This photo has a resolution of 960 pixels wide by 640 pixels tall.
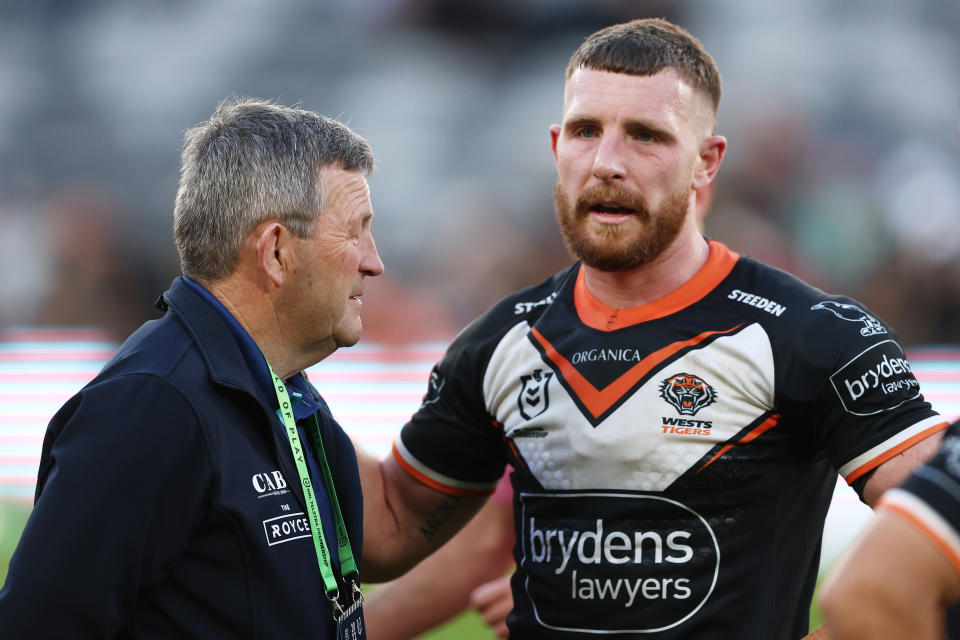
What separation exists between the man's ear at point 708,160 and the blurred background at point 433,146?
15.8ft

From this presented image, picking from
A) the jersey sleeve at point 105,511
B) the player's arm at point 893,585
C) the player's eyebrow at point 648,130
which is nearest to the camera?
the player's arm at point 893,585

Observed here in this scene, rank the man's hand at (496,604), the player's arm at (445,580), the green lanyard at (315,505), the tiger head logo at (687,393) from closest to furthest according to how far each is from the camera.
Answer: the green lanyard at (315,505) < the tiger head logo at (687,393) < the man's hand at (496,604) < the player's arm at (445,580)

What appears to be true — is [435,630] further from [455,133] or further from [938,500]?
[455,133]

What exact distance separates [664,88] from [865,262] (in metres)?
7.48

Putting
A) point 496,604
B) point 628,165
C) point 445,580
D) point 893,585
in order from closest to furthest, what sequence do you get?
point 893,585 → point 628,165 → point 496,604 → point 445,580

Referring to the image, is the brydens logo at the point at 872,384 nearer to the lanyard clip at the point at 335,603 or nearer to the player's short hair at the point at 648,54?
the player's short hair at the point at 648,54

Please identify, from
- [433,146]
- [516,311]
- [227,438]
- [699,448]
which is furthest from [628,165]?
[433,146]

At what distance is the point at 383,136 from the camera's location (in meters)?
11.8

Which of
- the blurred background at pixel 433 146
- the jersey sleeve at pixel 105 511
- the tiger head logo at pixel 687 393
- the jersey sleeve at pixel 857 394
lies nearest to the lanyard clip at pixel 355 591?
the jersey sleeve at pixel 105 511

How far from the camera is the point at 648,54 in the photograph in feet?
9.86

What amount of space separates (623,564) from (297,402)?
0.90m

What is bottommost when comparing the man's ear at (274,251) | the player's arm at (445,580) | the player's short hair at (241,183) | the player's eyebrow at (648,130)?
the player's arm at (445,580)

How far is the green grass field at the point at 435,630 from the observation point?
585 centimetres

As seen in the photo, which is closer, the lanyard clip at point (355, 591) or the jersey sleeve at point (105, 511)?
the jersey sleeve at point (105, 511)
